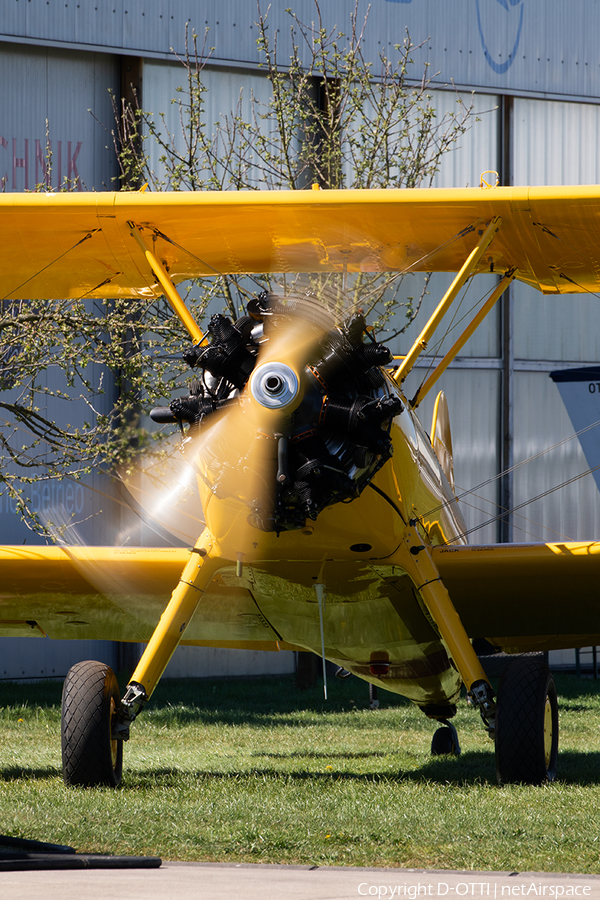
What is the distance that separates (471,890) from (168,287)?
3.53 metres

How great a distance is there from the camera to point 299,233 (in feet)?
20.3

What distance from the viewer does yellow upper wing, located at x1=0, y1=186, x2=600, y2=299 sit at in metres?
5.75

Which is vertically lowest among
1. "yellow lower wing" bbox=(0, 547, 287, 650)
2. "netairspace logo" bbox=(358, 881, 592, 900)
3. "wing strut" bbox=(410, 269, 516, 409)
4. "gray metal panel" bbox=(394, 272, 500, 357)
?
"netairspace logo" bbox=(358, 881, 592, 900)

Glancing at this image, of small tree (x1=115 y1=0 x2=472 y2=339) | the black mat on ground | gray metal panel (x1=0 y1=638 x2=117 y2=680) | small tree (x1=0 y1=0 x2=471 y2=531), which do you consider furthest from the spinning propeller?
gray metal panel (x1=0 y1=638 x2=117 y2=680)

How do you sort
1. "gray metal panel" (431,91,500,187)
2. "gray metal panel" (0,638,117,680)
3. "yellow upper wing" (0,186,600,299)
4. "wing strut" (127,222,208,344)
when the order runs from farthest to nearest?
"gray metal panel" (431,91,500,187) → "gray metal panel" (0,638,117,680) → "yellow upper wing" (0,186,600,299) → "wing strut" (127,222,208,344)

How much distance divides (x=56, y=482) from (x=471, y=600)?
8129mm

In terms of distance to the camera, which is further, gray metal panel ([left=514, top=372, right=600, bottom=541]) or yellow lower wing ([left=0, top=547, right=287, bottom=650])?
gray metal panel ([left=514, top=372, right=600, bottom=541])

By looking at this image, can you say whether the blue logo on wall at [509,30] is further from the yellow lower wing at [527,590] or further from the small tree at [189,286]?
the yellow lower wing at [527,590]

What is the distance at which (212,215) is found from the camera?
591 cm

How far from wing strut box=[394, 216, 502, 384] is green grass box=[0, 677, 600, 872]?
7.26 feet

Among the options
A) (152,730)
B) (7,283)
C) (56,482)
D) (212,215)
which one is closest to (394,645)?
(212,215)

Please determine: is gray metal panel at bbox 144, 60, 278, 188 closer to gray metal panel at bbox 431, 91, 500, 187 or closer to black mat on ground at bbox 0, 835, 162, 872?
gray metal panel at bbox 431, 91, 500, 187

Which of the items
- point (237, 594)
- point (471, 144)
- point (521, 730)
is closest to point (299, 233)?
point (237, 594)

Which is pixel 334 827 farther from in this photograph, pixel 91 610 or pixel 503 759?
pixel 91 610
